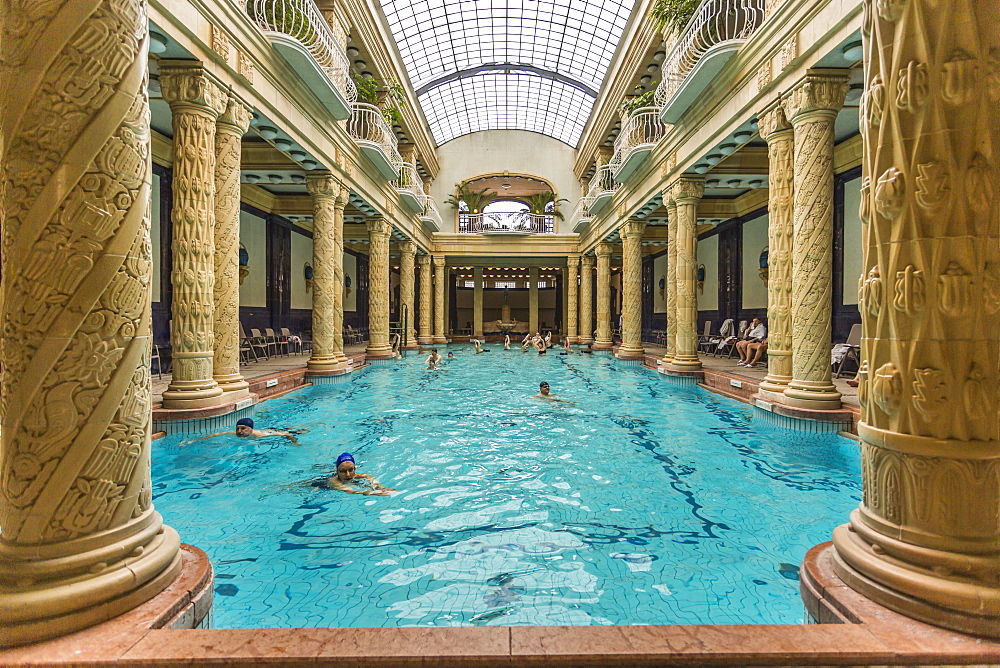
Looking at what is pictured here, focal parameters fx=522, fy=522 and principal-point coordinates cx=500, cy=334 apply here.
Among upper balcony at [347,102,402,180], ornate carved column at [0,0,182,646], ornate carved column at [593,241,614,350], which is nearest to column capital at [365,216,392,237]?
upper balcony at [347,102,402,180]

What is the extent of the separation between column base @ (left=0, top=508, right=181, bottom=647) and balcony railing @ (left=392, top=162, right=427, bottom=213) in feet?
60.0

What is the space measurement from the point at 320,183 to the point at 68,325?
36.8 feet

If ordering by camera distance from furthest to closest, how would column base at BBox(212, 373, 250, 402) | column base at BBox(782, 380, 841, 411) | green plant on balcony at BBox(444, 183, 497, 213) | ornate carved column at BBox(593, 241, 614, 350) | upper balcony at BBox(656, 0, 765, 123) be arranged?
green plant on balcony at BBox(444, 183, 497, 213) < ornate carved column at BBox(593, 241, 614, 350) < upper balcony at BBox(656, 0, 765, 123) < column base at BBox(212, 373, 250, 402) < column base at BBox(782, 380, 841, 411)

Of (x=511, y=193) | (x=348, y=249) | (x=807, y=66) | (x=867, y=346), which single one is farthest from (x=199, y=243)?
(x=511, y=193)

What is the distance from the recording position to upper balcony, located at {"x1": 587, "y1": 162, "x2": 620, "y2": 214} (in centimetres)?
1989

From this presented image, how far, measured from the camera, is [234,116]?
26.5 ft

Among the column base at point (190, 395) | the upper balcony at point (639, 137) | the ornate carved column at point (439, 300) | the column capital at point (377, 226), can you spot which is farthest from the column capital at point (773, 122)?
the ornate carved column at point (439, 300)

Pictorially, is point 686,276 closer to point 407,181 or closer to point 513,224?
point 407,181

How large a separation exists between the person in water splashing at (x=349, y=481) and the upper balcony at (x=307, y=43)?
24.1 ft

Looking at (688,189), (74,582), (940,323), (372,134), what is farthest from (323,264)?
(940,323)

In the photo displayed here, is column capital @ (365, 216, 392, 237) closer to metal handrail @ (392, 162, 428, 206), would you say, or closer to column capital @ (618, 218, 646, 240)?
metal handrail @ (392, 162, 428, 206)

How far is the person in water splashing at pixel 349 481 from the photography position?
5.02 metres

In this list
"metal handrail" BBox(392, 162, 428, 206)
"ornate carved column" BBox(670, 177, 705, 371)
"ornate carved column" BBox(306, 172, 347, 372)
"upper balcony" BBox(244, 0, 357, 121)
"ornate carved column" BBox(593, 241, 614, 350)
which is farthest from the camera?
"ornate carved column" BBox(593, 241, 614, 350)

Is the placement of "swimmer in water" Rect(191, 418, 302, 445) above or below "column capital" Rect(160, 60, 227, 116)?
below
